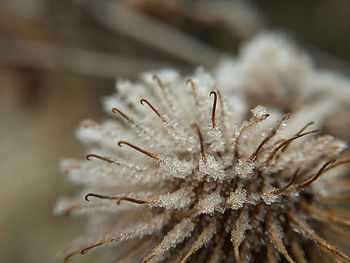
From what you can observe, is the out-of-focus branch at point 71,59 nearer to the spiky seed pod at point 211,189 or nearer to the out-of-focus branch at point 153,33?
the out-of-focus branch at point 153,33

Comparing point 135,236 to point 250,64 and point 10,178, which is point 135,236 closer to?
point 250,64

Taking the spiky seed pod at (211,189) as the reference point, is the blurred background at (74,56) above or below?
above

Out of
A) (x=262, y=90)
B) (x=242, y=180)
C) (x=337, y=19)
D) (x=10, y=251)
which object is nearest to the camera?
(x=242, y=180)

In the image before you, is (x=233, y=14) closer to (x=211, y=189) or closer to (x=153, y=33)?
(x=153, y=33)

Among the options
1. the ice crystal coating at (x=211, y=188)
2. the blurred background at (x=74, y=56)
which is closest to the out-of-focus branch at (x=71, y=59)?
the blurred background at (x=74, y=56)

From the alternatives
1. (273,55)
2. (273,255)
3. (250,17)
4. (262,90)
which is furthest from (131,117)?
(250,17)

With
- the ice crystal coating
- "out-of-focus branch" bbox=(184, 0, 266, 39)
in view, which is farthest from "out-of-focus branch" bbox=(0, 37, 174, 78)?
the ice crystal coating

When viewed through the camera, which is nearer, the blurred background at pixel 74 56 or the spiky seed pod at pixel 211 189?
the spiky seed pod at pixel 211 189

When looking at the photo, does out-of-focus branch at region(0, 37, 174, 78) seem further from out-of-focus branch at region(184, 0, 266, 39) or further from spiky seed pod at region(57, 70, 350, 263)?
spiky seed pod at region(57, 70, 350, 263)
